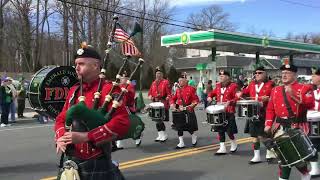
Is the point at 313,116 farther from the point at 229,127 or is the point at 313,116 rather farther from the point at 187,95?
the point at 187,95

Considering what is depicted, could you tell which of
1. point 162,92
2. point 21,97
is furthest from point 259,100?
point 21,97

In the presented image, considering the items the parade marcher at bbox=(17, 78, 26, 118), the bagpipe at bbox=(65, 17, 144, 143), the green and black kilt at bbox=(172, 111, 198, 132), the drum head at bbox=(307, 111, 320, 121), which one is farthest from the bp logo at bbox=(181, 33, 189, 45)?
the bagpipe at bbox=(65, 17, 144, 143)

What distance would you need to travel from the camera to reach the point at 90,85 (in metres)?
4.20

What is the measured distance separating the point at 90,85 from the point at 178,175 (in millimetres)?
5043

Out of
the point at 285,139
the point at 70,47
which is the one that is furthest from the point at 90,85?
the point at 70,47

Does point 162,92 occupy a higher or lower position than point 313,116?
higher

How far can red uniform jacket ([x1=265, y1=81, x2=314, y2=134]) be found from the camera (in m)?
7.38

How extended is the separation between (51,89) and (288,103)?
3.53 meters

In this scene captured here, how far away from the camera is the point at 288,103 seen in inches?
289

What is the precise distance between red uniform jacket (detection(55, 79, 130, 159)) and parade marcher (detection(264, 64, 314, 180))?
149 inches

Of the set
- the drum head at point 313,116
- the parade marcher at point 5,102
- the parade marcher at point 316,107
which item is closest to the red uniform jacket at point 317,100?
the parade marcher at point 316,107

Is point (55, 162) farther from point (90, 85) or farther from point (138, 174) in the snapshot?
point (90, 85)

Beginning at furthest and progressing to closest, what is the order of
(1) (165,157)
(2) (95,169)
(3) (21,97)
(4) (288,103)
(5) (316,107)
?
(3) (21,97)
(1) (165,157)
(5) (316,107)
(4) (288,103)
(2) (95,169)

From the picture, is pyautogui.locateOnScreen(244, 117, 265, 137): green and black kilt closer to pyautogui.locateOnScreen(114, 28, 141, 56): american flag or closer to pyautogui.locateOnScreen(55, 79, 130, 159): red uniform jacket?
pyautogui.locateOnScreen(114, 28, 141, 56): american flag
